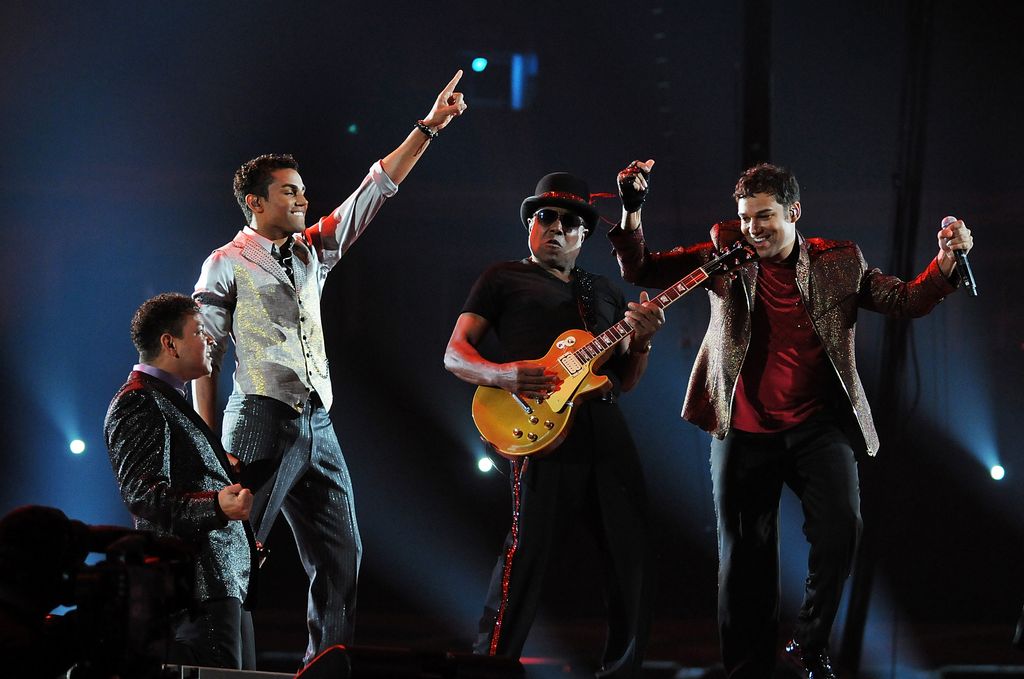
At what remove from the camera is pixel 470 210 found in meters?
6.31

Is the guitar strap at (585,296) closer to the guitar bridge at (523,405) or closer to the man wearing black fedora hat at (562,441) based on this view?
the man wearing black fedora hat at (562,441)

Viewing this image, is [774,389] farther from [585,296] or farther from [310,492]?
[310,492]

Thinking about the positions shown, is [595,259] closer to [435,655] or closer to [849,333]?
[849,333]

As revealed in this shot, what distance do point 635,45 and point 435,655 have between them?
4476 millimetres

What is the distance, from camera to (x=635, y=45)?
19.7 feet

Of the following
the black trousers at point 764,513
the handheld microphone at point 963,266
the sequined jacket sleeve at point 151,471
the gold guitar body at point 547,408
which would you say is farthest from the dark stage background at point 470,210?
the sequined jacket sleeve at point 151,471

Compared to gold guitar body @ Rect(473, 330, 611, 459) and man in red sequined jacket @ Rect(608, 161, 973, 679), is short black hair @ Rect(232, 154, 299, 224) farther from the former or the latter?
man in red sequined jacket @ Rect(608, 161, 973, 679)

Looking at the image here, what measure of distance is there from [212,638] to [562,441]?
1.30m

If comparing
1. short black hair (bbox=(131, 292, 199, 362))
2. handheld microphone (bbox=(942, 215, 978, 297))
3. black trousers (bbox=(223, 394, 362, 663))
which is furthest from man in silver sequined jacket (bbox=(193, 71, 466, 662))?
handheld microphone (bbox=(942, 215, 978, 297))

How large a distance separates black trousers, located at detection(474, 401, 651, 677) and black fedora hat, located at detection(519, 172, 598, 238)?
764 millimetres

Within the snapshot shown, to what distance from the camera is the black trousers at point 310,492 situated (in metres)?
3.70

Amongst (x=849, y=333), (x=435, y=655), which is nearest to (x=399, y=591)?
(x=849, y=333)

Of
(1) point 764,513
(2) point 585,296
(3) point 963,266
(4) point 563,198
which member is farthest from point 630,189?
(1) point 764,513

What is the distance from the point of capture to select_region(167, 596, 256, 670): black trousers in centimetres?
309
